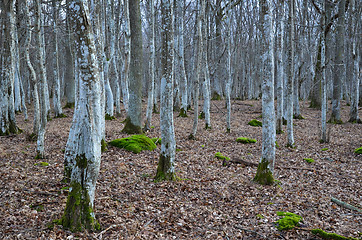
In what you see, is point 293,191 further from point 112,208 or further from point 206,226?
point 112,208

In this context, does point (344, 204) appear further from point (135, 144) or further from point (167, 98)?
point (135, 144)

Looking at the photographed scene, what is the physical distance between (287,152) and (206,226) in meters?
6.68

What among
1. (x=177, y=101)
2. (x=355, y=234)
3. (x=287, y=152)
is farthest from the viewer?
(x=177, y=101)

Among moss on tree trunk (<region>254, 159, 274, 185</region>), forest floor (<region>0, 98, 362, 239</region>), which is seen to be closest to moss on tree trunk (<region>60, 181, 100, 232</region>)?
forest floor (<region>0, 98, 362, 239</region>)

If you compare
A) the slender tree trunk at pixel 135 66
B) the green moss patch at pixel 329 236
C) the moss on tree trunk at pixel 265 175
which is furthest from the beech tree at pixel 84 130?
the slender tree trunk at pixel 135 66

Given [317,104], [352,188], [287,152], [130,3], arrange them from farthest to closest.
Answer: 1. [317,104]
2. [130,3]
3. [287,152]
4. [352,188]

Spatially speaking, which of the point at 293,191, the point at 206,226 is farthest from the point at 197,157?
the point at 206,226

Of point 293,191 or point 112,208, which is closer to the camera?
point 112,208

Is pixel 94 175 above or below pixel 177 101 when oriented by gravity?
below

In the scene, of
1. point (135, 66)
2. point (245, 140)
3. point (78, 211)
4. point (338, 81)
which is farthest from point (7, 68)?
point (338, 81)

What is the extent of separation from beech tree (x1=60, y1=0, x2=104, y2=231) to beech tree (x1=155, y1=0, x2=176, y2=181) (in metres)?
2.52

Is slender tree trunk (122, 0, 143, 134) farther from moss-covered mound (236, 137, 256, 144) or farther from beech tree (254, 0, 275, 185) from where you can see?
beech tree (254, 0, 275, 185)

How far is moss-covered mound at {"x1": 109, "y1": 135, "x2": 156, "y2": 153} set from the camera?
9.16m

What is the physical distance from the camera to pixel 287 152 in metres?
10.2
